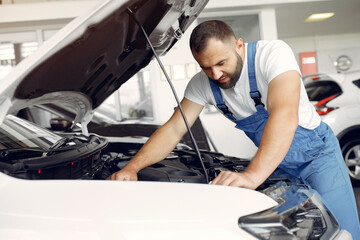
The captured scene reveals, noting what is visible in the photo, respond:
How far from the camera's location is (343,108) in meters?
4.30

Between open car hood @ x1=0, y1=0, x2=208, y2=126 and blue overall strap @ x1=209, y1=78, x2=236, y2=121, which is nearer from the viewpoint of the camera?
open car hood @ x1=0, y1=0, x2=208, y2=126

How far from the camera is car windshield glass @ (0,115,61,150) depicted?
4.78ft

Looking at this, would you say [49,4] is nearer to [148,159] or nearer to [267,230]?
[148,159]

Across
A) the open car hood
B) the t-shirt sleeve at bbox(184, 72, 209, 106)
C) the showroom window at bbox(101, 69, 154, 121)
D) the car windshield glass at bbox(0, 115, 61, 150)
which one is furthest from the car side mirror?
the showroom window at bbox(101, 69, 154, 121)

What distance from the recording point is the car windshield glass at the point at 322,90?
4.36 metres

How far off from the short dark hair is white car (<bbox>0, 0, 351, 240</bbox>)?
0.35 ft

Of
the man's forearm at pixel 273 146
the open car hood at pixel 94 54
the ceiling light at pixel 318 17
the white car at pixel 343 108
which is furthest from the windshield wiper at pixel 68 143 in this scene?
the ceiling light at pixel 318 17

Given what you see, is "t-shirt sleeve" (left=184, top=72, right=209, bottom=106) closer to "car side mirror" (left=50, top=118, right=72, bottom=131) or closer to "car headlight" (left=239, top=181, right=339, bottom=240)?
"car headlight" (left=239, top=181, right=339, bottom=240)

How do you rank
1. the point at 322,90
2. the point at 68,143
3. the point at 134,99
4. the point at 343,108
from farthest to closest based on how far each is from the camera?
the point at 134,99 → the point at 322,90 → the point at 343,108 → the point at 68,143

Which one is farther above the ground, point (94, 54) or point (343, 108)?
point (94, 54)

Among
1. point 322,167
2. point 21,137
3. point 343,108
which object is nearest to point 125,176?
point 21,137

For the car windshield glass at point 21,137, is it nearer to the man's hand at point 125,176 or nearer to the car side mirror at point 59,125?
the man's hand at point 125,176

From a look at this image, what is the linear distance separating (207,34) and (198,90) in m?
0.44

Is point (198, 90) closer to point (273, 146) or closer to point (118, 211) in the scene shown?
point (273, 146)
